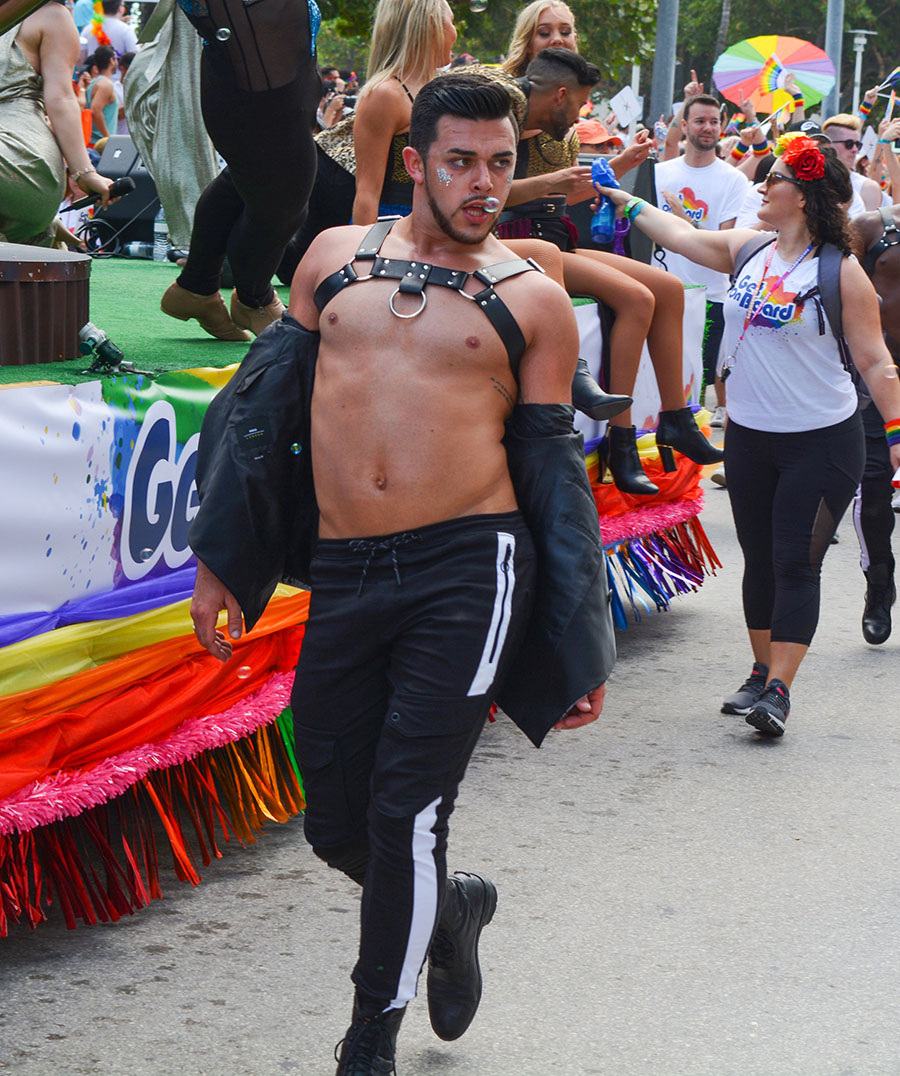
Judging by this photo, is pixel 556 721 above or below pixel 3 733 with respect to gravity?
above

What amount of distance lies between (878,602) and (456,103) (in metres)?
4.27

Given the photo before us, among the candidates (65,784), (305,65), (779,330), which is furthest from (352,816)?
(779,330)

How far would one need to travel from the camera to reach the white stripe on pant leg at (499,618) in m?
2.77

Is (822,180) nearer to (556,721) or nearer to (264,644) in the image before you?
(264,644)

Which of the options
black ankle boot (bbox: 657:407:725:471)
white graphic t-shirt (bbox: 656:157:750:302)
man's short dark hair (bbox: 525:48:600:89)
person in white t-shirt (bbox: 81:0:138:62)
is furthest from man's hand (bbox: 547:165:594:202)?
person in white t-shirt (bbox: 81:0:138:62)

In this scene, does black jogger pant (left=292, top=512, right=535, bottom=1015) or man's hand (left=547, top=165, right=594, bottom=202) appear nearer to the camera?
black jogger pant (left=292, top=512, right=535, bottom=1015)

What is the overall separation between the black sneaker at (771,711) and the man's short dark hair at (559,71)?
2.26 m

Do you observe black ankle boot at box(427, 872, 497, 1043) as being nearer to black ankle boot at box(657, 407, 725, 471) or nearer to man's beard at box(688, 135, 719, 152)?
black ankle boot at box(657, 407, 725, 471)

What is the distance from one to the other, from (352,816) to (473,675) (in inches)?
15.7

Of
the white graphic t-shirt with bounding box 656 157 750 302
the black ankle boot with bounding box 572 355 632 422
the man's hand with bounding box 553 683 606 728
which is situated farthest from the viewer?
the white graphic t-shirt with bounding box 656 157 750 302

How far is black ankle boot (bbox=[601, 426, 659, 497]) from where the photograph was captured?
19.5ft

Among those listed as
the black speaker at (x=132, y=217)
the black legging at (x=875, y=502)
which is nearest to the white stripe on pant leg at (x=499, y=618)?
the black legging at (x=875, y=502)

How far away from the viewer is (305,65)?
4.28m

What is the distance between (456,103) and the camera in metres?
2.80
